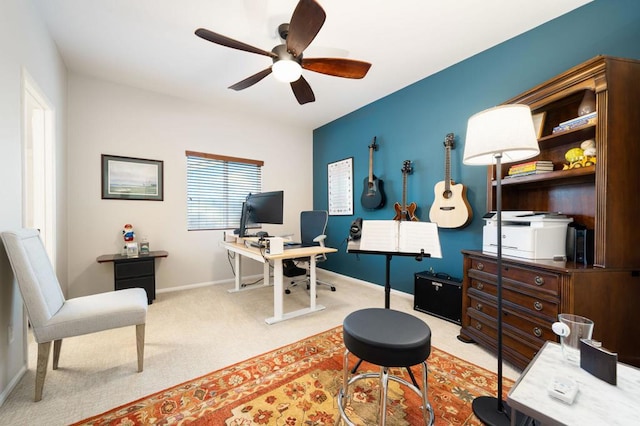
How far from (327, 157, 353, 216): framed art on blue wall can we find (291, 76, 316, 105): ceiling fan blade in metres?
1.59

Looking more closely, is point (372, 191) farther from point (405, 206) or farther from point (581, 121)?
point (581, 121)

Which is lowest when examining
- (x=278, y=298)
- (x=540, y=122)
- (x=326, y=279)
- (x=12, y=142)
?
(x=326, y=279)

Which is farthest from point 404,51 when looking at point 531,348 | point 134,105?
point 134,105

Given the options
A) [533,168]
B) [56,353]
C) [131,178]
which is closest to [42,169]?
[131,178]

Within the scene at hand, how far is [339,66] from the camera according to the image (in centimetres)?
212

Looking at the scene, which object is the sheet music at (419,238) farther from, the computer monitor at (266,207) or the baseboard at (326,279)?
the baseboard at (326,279)

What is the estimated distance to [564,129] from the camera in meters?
→ 1.74

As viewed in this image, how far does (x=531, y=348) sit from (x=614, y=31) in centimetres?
230

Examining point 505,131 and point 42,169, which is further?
point 42,169

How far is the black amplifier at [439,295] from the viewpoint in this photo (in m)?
2.44

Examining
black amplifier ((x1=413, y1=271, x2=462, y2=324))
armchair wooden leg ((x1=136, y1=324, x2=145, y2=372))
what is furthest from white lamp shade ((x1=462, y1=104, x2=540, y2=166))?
armchair wooden leg ((x1=136, y1=324, x2=145, y2=372))

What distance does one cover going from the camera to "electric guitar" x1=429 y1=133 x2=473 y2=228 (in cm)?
258

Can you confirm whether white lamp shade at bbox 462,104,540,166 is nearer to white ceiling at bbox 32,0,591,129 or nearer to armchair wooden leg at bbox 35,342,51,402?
white ceiling at bbox 32,0,591,129

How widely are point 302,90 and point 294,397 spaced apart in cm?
249
